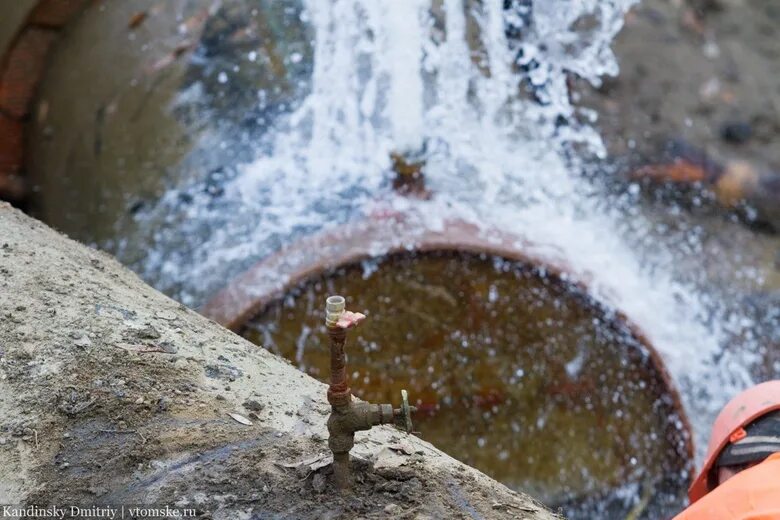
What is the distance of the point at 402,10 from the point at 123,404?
1558 millimetres

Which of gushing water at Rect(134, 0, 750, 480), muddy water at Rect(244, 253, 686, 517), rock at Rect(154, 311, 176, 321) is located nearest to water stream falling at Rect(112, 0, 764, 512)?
gushing water at Rect(134, 0, 750, 480)

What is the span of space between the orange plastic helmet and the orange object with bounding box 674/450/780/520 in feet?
1.14

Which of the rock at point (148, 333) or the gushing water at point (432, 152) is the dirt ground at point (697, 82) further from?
the rock at point (148, 333)

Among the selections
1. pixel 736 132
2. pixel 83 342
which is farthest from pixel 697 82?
Answer: pixel 83 342

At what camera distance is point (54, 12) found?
2.82m

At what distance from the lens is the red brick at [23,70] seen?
9.40 ft

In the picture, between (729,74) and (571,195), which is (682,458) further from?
(729,74)

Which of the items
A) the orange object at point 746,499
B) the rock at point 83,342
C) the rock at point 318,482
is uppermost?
the rock at point 83,342

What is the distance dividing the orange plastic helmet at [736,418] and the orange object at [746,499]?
1.14 ft

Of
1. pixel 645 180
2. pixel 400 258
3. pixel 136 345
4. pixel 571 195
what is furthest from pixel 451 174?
pixel 645 180

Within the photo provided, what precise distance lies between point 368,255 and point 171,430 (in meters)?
0.90

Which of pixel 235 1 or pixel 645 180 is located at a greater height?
pixel 235 1

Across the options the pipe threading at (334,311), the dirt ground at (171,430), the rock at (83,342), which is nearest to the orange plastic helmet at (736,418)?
the dirt ground at (171,430)

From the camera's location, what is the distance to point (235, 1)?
7.94 feet
